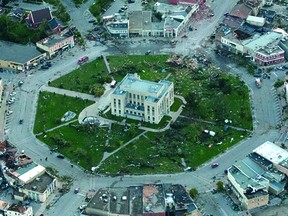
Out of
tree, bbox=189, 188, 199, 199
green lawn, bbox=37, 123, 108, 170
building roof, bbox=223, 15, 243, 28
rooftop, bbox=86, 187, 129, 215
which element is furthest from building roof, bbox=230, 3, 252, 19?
rooftop, bbox=86, 187, 129, 215

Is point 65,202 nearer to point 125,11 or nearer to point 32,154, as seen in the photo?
point 32,154

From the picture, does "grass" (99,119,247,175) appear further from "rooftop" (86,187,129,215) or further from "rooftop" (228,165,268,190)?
"rooftop" (228,165,268,190)

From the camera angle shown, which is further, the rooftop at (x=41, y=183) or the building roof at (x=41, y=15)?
the building roof at (x=41, y=15)

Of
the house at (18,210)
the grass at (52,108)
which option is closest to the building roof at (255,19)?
the grass at (52,108)

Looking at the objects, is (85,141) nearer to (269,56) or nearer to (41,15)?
(269,56)

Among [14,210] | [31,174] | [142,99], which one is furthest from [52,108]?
[14,210]

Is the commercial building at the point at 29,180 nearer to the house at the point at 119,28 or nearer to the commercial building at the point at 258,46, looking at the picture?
the house at the point at 119,28

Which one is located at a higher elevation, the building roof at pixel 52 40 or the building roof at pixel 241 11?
the building roof at pixel 241 11

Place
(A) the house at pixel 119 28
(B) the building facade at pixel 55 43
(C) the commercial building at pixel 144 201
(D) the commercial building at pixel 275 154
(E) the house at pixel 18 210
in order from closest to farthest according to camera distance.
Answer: (C) the commercial building at pixel 144 201
(E) the house at pixel 18 210
(D) the commercial building at pixel 275 154
(B) the building facade at pixel 55 43
(A) the house at pixel 119 28
